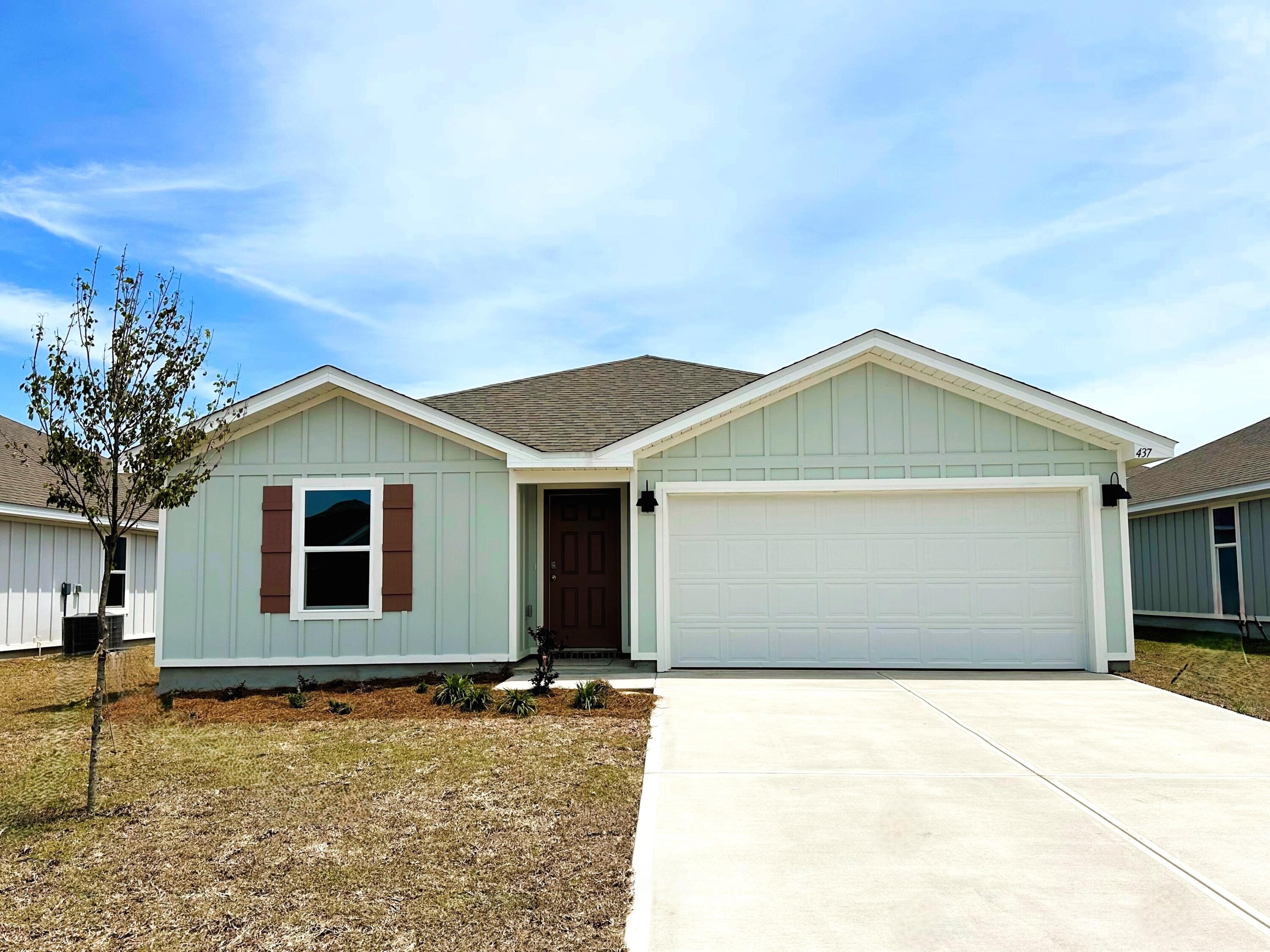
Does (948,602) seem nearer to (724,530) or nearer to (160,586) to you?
(724,530)

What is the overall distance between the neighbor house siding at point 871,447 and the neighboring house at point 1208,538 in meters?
5.25

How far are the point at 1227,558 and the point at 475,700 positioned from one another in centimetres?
1323

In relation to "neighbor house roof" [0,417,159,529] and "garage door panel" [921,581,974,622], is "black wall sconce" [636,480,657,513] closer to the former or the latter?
"garage door panel" [921,581,974,622]

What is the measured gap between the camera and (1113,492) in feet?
35.0

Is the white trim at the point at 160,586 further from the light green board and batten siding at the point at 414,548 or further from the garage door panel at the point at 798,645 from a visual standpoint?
the garage door panel at the point at 798,645

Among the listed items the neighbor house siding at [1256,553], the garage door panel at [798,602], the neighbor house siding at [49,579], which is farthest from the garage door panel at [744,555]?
the neighbor house siding at [49,579]

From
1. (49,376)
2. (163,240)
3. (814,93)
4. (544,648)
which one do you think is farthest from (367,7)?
(544,648)

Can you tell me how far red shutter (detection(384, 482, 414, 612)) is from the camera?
35.2 feet

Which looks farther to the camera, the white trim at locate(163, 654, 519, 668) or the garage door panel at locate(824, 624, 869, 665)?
the garage door panel at locate(824, 624, 869, 665)

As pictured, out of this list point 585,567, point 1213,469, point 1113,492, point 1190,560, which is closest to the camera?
point 1113,492

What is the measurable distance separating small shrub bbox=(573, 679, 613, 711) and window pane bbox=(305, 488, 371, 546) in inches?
137

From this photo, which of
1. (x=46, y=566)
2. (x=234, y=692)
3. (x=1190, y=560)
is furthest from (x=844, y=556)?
(x=46, y=566)

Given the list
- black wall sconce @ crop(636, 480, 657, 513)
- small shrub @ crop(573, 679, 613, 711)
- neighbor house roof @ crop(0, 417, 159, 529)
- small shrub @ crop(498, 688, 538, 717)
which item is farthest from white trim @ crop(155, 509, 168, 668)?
black wall sconce @ crop(636, 480, 657, 513)

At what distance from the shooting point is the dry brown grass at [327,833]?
12.2 feet
